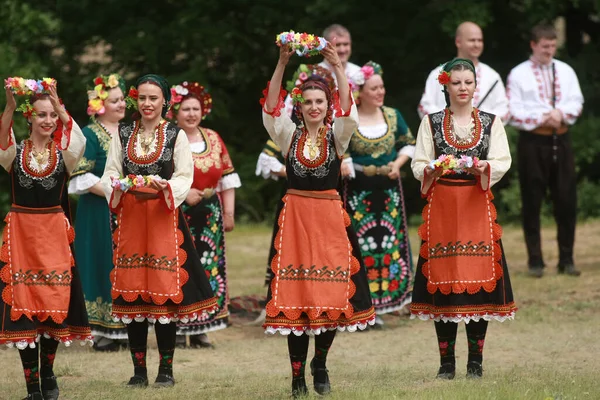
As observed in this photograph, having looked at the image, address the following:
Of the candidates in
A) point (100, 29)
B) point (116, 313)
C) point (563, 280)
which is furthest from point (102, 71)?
point (116, 313)

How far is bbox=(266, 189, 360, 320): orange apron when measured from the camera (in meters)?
5.91

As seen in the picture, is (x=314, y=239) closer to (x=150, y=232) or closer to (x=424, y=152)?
(x=424, y=152)

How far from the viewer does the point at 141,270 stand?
252 inches

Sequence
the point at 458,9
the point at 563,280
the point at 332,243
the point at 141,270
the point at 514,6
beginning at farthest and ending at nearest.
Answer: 1. the point at 514,6
2. the point at 458,9
3. the point at 563,280
4. the point at 141,270
5. the point at 332,243

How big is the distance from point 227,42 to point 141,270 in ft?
30.5

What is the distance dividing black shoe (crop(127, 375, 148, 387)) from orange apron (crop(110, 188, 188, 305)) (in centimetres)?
46

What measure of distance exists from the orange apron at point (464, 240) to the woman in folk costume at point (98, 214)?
266 cm

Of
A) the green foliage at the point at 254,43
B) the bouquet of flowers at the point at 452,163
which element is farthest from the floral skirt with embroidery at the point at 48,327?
the green foliage at the point at 254,43

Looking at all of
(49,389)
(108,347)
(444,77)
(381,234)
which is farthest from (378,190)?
(49,389)

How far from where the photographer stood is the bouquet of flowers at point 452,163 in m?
6.06

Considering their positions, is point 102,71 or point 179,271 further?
point 102,71

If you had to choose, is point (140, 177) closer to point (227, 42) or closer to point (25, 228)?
point (25, 228)

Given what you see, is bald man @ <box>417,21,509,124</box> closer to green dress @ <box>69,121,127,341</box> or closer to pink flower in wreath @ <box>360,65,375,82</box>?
pink flower in wreath @ <box>360,65,375,82</box>

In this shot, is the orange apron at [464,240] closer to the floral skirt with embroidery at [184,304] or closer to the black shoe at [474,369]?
the black shoe at [474,369]
